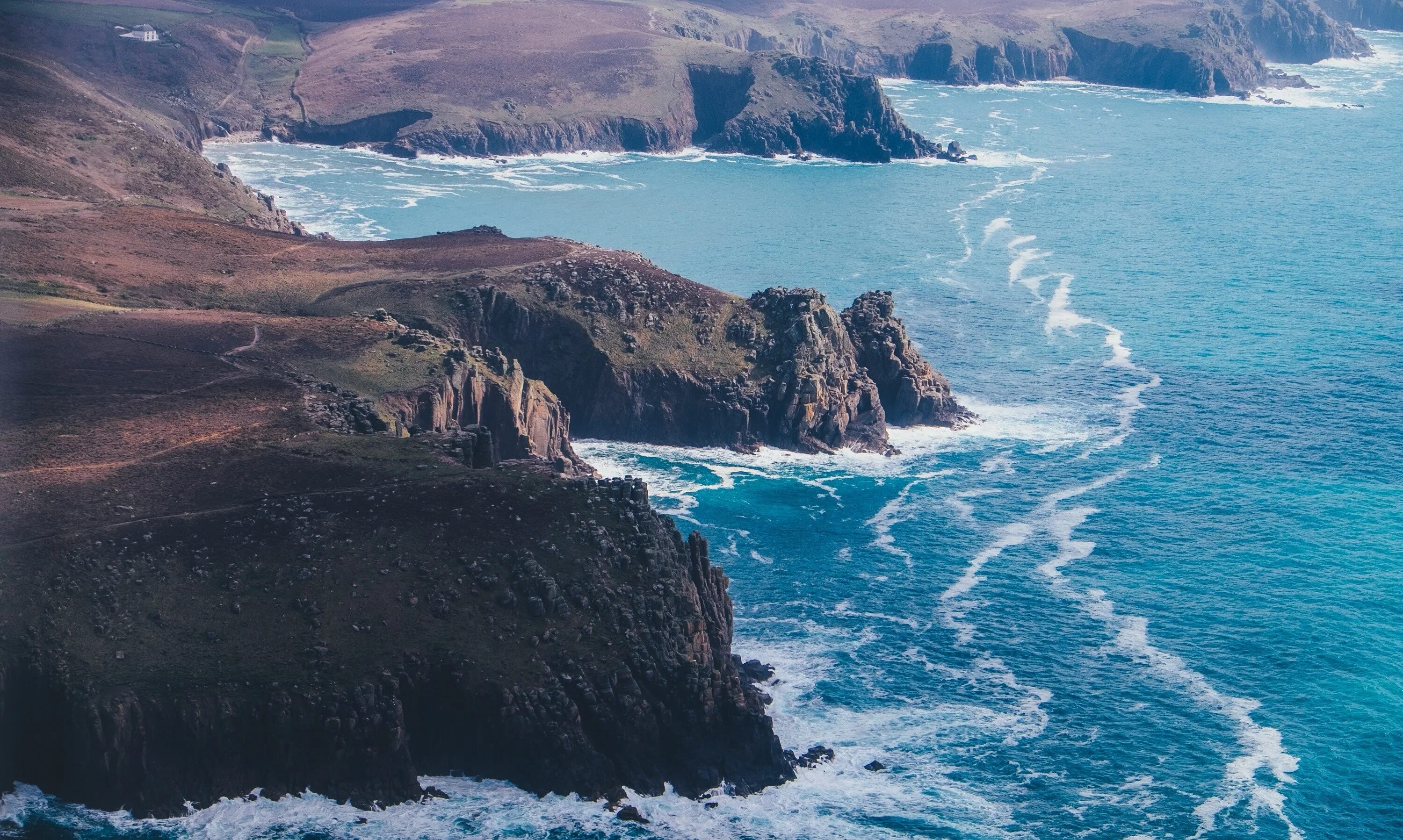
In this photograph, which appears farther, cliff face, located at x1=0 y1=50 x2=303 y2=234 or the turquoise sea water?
cliff face, located at x1=0 y1=50 x2=303 y2=234

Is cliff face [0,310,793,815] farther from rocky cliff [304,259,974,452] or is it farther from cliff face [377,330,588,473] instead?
rocky cliff [304,259,974,452]

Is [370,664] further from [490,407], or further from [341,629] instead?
[490,407]

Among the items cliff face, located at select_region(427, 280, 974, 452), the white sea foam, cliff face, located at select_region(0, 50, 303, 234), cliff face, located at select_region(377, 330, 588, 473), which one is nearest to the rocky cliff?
cliff face, located at select_region(427, 280, 974, 452)

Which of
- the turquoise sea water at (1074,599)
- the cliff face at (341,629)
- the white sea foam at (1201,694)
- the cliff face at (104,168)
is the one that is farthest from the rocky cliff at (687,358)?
the cliff face at (341,629)

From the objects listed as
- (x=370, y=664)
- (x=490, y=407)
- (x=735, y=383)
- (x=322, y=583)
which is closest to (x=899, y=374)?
(x=735, y=383)

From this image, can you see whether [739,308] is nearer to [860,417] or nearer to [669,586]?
[860,417]

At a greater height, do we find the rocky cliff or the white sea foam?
the rocky cliff

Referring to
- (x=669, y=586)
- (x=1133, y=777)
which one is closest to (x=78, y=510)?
(x=669, y=586)

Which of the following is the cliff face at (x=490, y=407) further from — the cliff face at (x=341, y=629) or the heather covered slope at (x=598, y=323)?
the cliff face at (x=341, y=629)

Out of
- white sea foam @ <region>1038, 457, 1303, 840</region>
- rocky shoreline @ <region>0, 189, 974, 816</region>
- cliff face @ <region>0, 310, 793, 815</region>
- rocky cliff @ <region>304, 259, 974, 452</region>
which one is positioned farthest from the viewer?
rocky cliff @ <region>304, 259, 974, 452</region>
